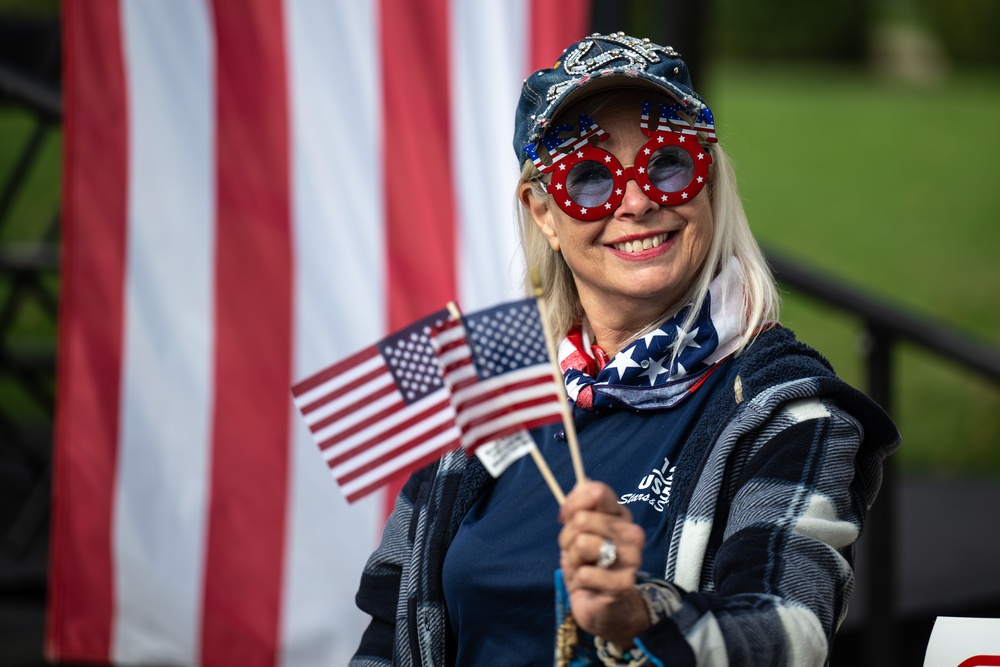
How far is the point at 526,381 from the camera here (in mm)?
1873

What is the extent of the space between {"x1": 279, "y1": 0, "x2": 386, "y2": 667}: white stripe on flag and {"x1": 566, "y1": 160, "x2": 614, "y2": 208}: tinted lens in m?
1.69

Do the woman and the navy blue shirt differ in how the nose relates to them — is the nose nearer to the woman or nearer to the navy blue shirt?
the woman

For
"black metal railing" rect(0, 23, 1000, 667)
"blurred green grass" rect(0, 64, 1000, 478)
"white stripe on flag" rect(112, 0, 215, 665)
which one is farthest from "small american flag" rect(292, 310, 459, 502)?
"black metal railing" rect(0, 23, 1000, 667)

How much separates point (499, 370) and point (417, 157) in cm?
197

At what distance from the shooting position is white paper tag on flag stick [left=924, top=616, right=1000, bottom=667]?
2002mm

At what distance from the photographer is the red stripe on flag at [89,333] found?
3809 millimetres

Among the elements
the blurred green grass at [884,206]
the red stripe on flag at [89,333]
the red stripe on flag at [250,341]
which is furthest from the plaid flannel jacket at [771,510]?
the red stripe on flag at [89,333]

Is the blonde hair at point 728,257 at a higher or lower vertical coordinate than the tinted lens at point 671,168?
lower

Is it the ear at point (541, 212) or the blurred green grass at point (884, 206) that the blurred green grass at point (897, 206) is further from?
the ear at point (541, 212)

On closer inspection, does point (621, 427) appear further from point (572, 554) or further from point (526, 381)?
point (572, 554)

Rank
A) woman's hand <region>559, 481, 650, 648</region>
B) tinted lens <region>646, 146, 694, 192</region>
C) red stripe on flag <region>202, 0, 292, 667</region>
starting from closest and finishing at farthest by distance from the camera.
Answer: woman's hand <region>559, 481, 650, 648</region>
tinted lens <region>646, 146, 694, 192</region>
red stripe on flag <region>202, 0, 292, 667</region>

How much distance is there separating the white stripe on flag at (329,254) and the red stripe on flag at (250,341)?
4 cm

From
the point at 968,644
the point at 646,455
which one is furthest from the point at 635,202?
the point at 968,644

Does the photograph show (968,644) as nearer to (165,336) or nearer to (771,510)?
(771,510)
